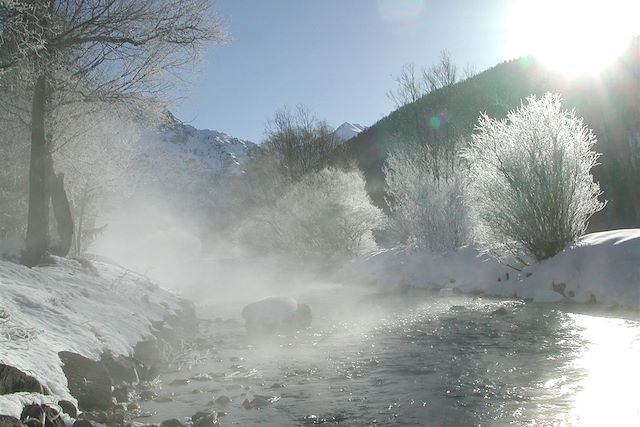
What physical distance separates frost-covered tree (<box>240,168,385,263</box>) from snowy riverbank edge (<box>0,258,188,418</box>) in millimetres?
19076

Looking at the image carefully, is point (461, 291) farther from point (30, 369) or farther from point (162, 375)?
point (30, 369)

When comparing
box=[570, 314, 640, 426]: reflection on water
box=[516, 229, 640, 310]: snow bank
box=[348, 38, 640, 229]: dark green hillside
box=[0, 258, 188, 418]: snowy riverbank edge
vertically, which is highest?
box=[348, 38, 640, 229]: dark green hillside

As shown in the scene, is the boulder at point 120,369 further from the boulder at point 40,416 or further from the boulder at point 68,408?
the boulder at point 40,416

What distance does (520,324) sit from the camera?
11.7 metres

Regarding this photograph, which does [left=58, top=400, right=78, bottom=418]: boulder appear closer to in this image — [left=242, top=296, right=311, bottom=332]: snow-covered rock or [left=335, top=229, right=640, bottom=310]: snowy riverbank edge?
[left=242, top=296, right=311, bottom=332]: snow-covered rock

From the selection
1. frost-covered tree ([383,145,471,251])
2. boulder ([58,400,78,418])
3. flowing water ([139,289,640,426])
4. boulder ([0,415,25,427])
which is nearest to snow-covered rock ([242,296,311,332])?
flowing water ([139,289,640,426])

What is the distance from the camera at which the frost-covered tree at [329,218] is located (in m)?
32.4

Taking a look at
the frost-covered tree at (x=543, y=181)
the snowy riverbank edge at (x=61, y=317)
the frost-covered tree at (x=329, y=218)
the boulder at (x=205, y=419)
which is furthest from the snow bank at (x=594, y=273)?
the frost-covered tree at (x=329, y=218)

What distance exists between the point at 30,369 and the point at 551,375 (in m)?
6.85

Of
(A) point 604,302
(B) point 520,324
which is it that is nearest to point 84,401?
(B) point 520,324

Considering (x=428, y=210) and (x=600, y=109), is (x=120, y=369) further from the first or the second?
(x=600, y=109)

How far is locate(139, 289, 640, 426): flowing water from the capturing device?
625 cm

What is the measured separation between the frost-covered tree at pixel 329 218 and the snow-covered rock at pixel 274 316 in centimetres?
1809

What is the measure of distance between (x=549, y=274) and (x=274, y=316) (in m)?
8.89
